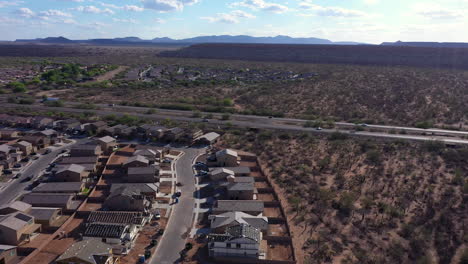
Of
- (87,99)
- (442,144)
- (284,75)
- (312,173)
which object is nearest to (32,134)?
(87,99)

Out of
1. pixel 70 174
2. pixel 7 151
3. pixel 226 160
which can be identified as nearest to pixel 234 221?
pixel 226 160

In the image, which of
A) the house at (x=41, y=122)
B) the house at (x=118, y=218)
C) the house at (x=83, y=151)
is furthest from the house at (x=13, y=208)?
the house at (x=41, y=122)

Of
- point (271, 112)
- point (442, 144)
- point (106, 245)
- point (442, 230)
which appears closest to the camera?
point (106, 245)

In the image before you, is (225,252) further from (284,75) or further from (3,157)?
(284,75)

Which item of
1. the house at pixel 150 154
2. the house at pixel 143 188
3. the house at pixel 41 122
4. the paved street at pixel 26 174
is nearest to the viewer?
the house at pixel 143 188

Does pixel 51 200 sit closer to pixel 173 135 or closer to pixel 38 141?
pixel 38 141

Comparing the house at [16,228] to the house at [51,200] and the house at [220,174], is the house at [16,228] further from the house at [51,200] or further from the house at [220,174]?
the house at [220,174]
